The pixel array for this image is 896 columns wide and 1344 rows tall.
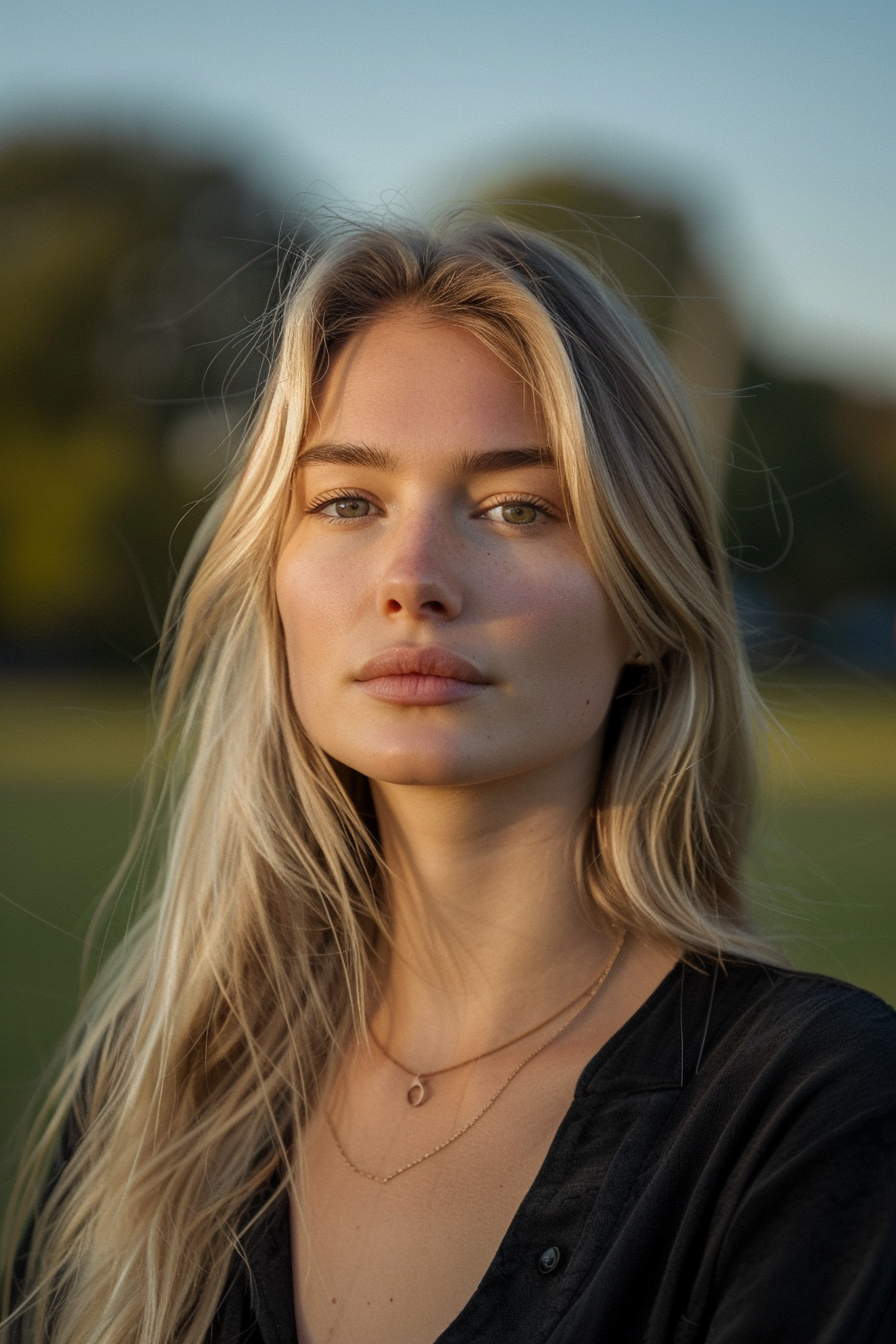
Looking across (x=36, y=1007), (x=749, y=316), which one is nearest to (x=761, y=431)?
(x=749, y=316)

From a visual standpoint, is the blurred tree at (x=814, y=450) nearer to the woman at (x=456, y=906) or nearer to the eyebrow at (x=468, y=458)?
the woman at (x=456, y=906)

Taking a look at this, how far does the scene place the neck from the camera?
8.84ft

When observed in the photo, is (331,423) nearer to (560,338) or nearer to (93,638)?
(560,338)

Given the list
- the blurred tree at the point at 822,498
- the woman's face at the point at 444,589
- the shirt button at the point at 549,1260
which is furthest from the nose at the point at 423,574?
the blurred tree at the point at 822,498

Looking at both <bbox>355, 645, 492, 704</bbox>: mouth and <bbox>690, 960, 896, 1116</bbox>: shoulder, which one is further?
<bbox>355, 645, 492, 704</bbox>: mouth

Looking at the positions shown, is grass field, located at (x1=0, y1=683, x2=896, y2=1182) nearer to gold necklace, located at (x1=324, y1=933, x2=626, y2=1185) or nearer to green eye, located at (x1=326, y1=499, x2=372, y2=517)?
gold necklace, located at (x1=324, y1=933, x2=626, y2=1185)

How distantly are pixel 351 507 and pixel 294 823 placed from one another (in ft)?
2.55

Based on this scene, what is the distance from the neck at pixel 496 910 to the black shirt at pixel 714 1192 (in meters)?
0.23

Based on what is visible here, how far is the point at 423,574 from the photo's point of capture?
2.50 m

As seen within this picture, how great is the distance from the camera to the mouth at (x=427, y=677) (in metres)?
2.50

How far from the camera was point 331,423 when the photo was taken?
2725 mm

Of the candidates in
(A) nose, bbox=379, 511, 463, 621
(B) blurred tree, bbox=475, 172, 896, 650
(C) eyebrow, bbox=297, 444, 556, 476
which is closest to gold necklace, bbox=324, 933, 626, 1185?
(A) nose, bbox=379, 511, 463, 621

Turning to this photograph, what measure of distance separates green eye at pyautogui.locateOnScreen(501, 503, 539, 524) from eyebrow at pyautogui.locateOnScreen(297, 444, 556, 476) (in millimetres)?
67

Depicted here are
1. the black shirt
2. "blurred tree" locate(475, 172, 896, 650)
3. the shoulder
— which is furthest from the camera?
"blurred tree" locate(475, 172, 896, 650)
